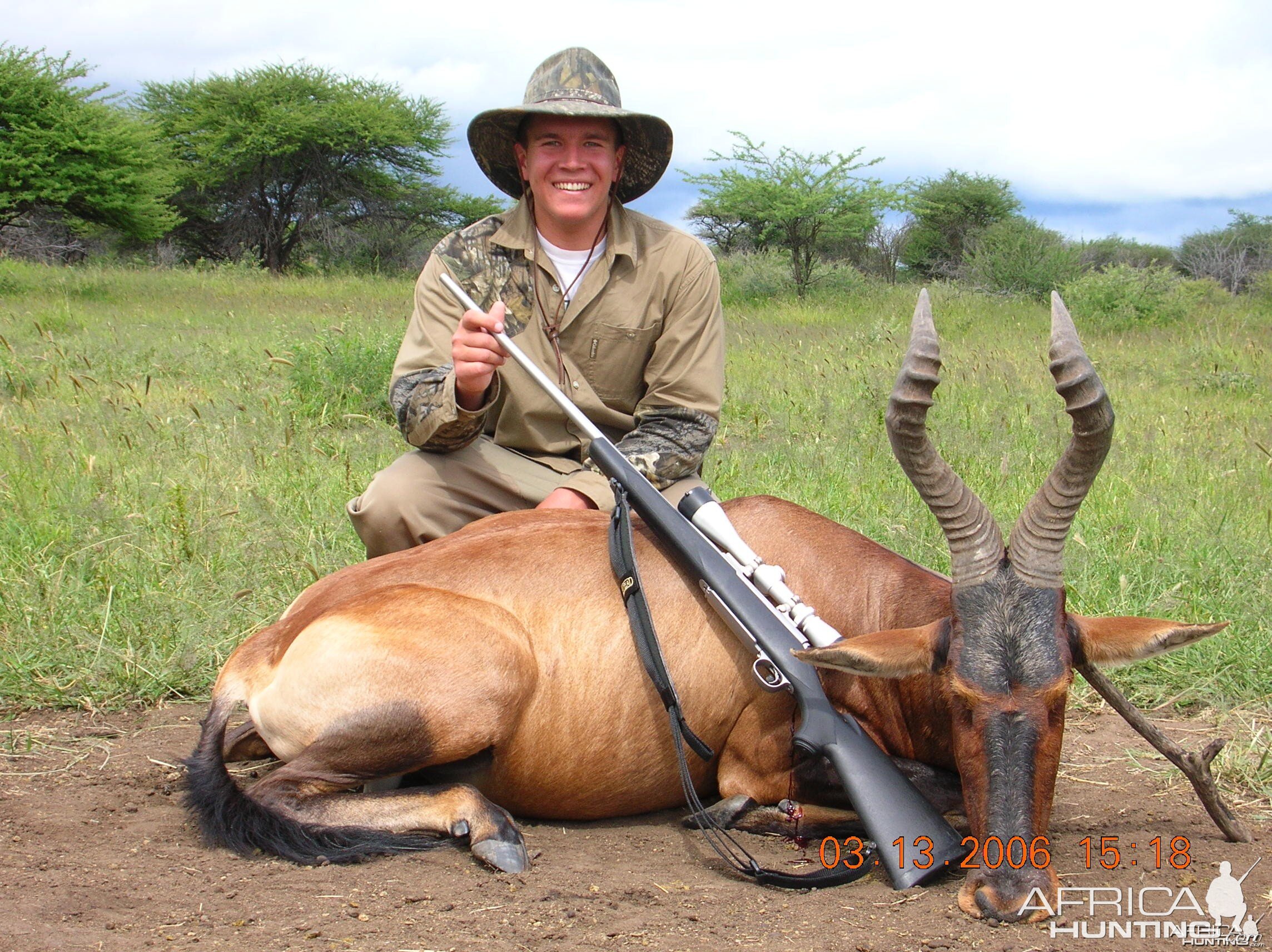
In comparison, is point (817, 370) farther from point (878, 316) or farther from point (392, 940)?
point (392, 940)

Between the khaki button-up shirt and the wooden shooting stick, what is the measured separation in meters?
1.88

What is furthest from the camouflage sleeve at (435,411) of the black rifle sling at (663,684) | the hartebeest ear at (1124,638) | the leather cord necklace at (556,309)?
the hartebeest ear at (1124,638)

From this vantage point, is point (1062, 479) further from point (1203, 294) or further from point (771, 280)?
point (1203, 294)

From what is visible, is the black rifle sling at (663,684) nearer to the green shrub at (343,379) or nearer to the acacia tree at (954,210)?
the green shrub at (343,379)

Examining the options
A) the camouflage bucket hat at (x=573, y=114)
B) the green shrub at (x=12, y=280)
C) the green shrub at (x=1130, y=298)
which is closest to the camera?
the camouflage bucket hat at (x=573, y=114)

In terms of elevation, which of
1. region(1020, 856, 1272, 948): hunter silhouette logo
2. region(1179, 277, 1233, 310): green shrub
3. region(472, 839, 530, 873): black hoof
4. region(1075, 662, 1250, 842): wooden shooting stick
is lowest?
region(472, 839, 530, 873): black hoof

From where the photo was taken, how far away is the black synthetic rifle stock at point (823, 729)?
2.90m

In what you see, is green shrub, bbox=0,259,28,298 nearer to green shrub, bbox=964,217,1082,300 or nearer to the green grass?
the green grass

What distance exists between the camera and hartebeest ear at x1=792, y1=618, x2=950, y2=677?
285cm

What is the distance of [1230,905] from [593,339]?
2890mm

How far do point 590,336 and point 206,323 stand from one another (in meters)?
10.5

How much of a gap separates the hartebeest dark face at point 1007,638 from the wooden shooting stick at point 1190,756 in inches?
7.0

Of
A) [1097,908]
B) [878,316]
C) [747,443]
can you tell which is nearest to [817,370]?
[747,443]

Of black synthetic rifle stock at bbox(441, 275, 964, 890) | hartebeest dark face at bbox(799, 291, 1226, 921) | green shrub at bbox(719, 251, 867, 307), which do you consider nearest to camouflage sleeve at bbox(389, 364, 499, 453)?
black synthetic rifle stock at bbox(441, 275, 964, 890)
